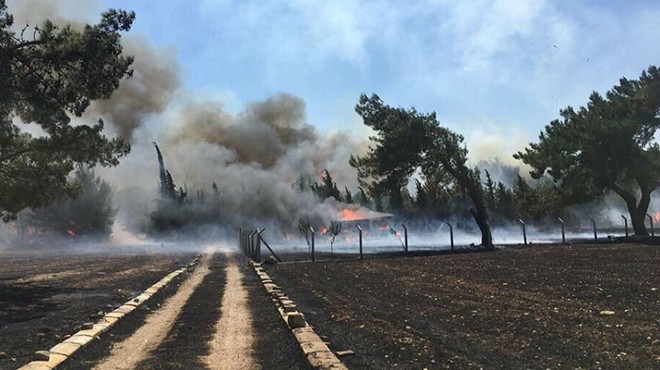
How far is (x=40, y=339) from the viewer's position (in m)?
8.67

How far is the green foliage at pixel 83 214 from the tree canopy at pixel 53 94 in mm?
71331

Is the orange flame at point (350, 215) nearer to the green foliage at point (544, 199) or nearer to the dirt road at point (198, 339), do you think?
the green foliage at point (544, 199)

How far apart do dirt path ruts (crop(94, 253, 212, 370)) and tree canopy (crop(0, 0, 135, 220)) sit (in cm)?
972

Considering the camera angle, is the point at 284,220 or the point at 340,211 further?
the point at 284,220

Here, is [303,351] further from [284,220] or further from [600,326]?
[284,220]

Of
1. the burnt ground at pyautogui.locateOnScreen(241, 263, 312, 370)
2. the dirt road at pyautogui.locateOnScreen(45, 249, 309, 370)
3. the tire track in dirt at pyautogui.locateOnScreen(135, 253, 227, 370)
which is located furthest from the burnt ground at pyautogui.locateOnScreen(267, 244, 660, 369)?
the tire track in dirt at pyautogui.locateOnScreen(135, 253, 227, 370)

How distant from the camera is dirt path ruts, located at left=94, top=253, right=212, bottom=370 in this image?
7.40 m

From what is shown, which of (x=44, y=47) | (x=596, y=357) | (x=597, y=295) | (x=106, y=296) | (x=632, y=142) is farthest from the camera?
(x=632, y=142)

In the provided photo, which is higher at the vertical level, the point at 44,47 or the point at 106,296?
the point at 44,47

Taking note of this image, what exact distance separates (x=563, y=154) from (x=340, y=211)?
1299 inches

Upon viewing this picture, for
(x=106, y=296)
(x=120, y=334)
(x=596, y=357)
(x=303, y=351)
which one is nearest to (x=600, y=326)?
(x=596, y=357)

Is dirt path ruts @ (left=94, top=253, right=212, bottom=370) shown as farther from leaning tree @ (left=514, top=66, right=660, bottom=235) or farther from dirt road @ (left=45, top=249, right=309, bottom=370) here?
leaning tree @ (left=514, top=66, right=660, bottom=235)

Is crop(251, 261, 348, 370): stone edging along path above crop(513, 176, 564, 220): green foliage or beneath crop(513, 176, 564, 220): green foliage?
beneath

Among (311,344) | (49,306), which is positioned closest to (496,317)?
(311,344)
